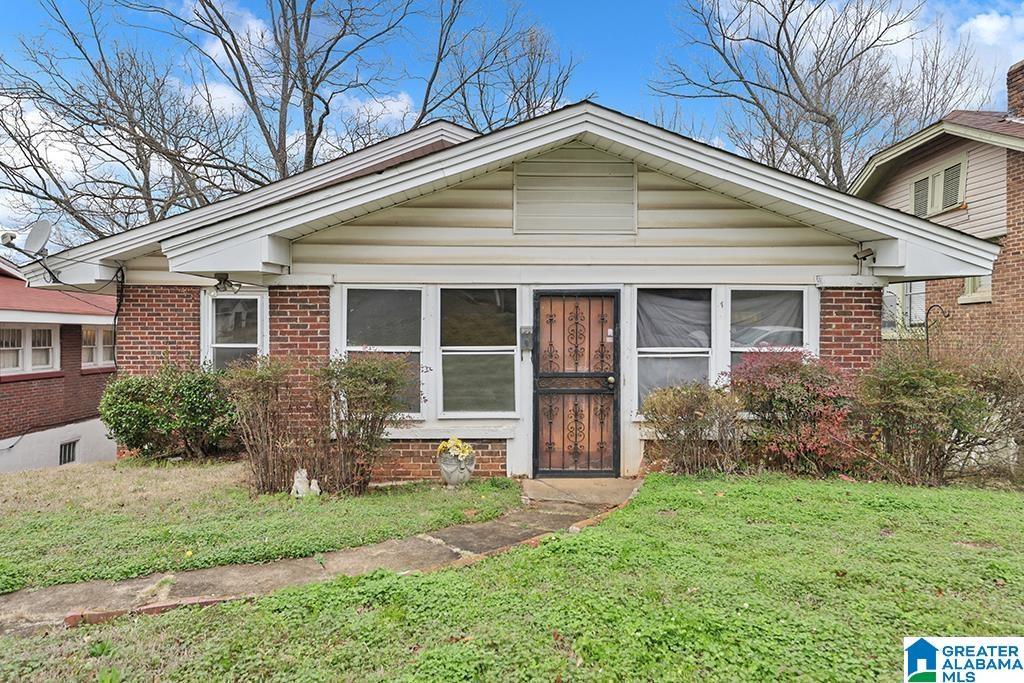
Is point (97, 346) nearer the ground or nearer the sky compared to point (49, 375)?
nearer the sky

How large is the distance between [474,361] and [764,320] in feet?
11.2

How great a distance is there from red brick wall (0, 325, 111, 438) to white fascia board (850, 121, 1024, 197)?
21.3 m

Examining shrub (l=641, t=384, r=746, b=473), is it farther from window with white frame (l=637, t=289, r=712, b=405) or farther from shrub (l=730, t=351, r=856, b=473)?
window with white frame (l=637, t=289, r=712, b=405)

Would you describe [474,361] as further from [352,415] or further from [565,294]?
[352,415]


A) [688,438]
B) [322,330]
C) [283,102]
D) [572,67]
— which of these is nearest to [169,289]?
[322,330]

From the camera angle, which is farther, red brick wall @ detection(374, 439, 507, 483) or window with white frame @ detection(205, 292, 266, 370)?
window with white frame @ detection(205, 292, 266, 370)

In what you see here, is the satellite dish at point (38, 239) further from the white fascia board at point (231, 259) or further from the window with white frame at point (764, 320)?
the window with white frame at point (764, 320)

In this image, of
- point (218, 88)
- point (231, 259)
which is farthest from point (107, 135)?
point (231, 259)

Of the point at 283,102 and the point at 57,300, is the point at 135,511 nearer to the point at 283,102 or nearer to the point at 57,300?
the point at 57,300

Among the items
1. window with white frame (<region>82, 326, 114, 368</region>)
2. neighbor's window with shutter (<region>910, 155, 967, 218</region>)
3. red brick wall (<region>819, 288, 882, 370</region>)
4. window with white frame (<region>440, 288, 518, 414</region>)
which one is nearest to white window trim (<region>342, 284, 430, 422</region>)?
window with white frame (<region>440, 288, 518, 414</region>)

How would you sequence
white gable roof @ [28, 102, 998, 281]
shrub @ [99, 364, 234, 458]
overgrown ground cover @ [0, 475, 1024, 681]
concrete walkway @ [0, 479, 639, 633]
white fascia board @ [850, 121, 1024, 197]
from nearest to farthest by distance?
overgrown ground cover @ [0, 475, 1024, 681] < concrete walkway @ [0, 479, 639, 633] < white gable roof @ [28, 102, 998, 281] < shrub @ [99, 364, 234, 458] < white fascia board @ [850, 121, 1024, 197]

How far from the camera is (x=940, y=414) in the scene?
18.4ft

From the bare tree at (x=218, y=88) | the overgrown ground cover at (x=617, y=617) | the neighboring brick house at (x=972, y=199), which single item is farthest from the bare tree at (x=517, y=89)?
the overgrown ground cover at (x=617, y=617)

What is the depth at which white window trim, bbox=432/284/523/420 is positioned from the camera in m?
6.57
